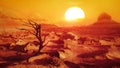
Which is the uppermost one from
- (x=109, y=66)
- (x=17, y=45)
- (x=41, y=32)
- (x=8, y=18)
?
(x=8, y=18)

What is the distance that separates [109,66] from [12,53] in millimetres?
810

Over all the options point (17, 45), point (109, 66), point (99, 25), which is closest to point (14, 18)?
point (17, 45)

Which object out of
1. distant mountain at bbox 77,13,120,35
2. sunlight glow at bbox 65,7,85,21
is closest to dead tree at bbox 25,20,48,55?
sunlight glow at bbox 65,7,85,21

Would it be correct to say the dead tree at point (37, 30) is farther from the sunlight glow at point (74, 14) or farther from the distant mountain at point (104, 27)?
the distant mountain at point (104, 27)

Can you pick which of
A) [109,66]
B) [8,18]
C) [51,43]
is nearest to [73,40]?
[51,43]

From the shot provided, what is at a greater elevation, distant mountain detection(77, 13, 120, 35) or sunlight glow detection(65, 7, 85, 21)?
sunlight glow detection(65, 7, 85, 21)

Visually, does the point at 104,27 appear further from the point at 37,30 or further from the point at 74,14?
the point at 37,30

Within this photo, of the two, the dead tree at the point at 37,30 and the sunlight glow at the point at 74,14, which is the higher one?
the sunlight glow at the point at 74,14

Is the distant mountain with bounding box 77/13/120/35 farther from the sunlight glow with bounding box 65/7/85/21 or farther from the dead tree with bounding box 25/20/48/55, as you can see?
the dead tree with bounding box 25/20/48/55

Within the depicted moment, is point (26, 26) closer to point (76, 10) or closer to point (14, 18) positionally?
point (14, 18)

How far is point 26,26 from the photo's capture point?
1.75 metres

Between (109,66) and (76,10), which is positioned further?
(76,10)

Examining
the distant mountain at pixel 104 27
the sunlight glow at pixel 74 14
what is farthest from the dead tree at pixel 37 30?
the distant mountain at pixel 104 27

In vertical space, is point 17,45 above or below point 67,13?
below
